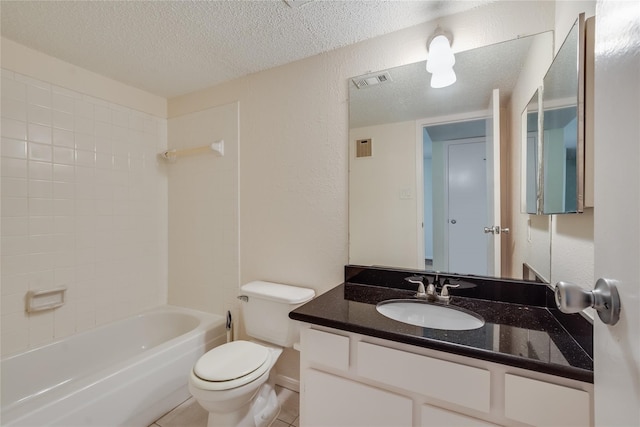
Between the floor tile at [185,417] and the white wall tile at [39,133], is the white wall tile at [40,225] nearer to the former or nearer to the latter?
the white wall tile at [39,133]

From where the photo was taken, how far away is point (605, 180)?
51 centimetres

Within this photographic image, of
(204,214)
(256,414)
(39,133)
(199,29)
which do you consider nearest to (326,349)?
(256,414)

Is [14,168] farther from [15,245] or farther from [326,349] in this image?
[326,349]

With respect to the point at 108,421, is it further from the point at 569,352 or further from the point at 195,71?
the point at 195,71

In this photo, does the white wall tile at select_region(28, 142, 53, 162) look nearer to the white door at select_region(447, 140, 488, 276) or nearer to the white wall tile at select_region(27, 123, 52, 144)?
the white wall tile at select_region(27, 123, 52, 144)

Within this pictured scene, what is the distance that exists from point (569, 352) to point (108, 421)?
6.37 feet

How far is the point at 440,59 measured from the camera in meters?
1.37

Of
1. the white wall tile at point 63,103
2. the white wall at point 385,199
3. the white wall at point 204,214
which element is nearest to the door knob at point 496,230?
the white wall at point 385,199

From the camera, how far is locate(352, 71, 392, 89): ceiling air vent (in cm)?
155

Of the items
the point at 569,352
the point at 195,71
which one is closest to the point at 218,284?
the point at 195,71

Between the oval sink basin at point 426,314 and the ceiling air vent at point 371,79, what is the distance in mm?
1166

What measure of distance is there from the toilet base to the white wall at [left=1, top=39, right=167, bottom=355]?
1.22 m

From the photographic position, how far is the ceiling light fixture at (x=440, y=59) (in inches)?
53.2

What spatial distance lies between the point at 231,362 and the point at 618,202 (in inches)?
61.9
